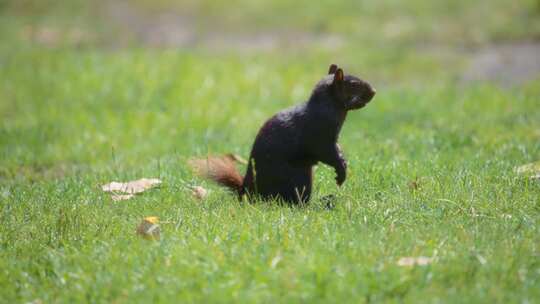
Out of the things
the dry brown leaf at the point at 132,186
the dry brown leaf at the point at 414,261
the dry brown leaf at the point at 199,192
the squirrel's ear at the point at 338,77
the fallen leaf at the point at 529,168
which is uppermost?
the squirrel's ear at the point at 338,77

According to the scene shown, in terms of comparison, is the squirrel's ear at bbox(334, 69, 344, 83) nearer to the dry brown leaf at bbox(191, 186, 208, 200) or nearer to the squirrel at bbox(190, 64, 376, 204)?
the squirrel at bbox(190, 64, 376, 204)

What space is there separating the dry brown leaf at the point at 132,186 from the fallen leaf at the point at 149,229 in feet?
3.14

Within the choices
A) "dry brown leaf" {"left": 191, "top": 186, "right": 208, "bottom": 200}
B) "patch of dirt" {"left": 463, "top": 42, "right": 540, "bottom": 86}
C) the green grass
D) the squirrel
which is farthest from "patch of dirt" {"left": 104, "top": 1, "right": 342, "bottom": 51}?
the squirrel

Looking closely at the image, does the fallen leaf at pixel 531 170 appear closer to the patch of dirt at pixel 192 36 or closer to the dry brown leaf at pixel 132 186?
the dry brown leaf at pixel 132 186

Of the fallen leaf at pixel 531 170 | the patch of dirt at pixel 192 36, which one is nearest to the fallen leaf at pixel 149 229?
the fallen leaf at pixel 531 170

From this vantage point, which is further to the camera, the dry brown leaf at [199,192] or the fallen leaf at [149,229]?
the dry brown leaf at [199,192]

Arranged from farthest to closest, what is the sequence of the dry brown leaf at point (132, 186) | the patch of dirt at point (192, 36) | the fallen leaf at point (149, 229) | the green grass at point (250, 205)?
1. the patch of dirt at point (192, 36)
2. the dry brown leaf at point (132, 186)
3. the fallen leaf at point (149, 229)
4. the green grass at point (250, 205)

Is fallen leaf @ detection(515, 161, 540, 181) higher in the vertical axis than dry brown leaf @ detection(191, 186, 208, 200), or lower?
higher

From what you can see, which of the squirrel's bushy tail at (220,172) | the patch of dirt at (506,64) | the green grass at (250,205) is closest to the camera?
the green grass at (250,205)

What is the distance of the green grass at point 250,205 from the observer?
344 cm

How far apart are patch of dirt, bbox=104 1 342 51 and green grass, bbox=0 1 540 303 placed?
109 cm

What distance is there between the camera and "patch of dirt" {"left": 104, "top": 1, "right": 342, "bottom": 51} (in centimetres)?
1154

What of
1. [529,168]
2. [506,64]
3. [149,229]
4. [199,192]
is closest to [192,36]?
[506,64]

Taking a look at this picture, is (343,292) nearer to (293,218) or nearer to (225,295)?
(225,295)
